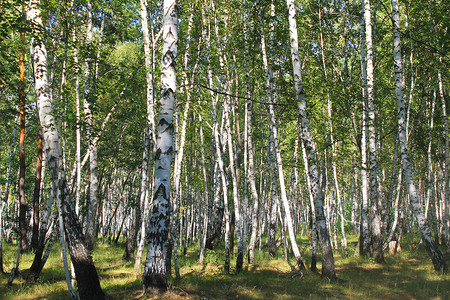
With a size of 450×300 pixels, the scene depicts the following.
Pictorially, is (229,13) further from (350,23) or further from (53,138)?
(53,138)

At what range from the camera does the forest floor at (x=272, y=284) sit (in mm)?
7977

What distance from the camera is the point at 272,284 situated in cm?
976

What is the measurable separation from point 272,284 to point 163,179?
5.78 meters

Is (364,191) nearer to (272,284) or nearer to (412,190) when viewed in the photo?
(412,190)

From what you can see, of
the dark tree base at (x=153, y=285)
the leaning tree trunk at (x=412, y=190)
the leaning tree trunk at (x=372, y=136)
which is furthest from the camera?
the leaning tree trunk at (x=372, y=136)

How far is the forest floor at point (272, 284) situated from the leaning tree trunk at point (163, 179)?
18.2 inches

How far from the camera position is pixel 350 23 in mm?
17891

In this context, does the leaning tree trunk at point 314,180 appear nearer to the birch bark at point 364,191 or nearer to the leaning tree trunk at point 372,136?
the leaning tree trunk at point 372,136

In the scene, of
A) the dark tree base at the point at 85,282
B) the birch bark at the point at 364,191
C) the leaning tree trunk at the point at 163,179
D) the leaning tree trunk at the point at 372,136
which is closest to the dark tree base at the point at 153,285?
the leaning tree trunk at the point at 163,179

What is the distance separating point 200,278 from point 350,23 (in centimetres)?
1546

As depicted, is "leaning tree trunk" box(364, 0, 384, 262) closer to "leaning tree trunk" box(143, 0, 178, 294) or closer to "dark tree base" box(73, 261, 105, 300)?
"leaning tree trunk" box(143, 0, 178, 294)

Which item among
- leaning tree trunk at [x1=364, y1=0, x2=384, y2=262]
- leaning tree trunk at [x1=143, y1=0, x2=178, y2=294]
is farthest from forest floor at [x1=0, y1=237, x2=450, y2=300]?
leaning tree trunk at [x1=364, y1=0, x2=384, y2=262]

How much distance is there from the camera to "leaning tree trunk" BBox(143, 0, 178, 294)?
5781 millimetres

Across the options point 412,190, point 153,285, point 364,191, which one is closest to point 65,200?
point 153,285
